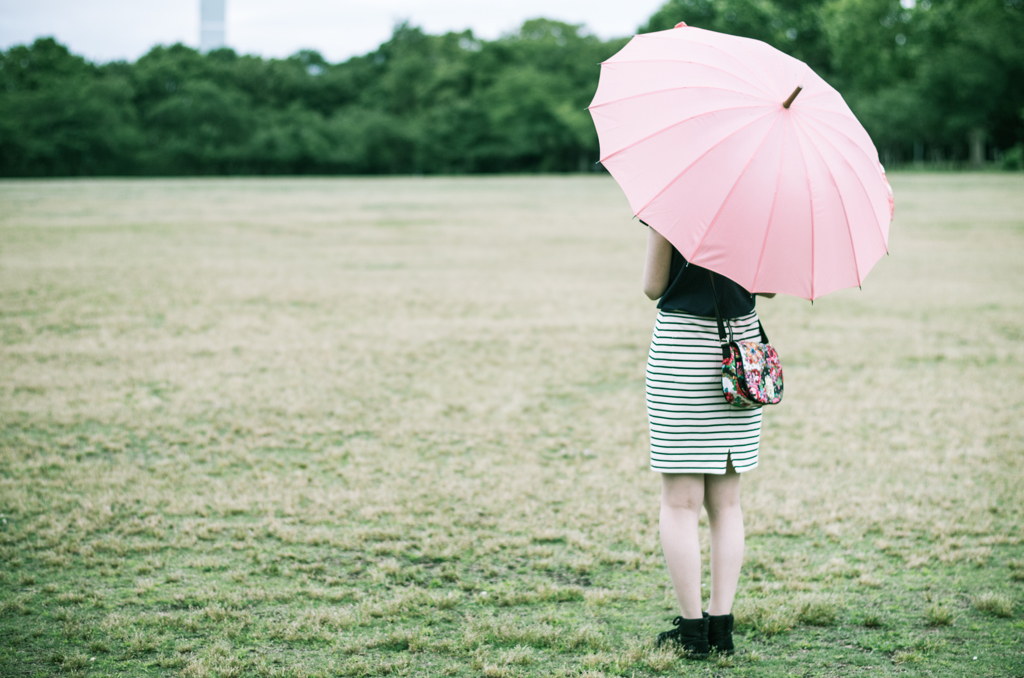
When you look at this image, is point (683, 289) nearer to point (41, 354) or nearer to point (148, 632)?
point (148, 632)

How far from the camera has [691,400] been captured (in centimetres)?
271

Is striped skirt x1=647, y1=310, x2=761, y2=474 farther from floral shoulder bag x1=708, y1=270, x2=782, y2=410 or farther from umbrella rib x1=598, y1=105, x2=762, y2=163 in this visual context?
umbrella rib x1=598, y1=105, x2=762, y2=163

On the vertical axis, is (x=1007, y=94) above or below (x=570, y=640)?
above

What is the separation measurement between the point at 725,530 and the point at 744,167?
128 cm

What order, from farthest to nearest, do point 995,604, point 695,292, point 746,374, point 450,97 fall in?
point 450,97 → point 995,604 → point 695,292 → point 746,374

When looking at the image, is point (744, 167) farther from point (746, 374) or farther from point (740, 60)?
point (746, 374)

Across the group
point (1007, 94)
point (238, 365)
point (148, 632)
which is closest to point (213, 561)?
point (148, 632)

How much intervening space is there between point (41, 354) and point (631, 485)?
5964 mm

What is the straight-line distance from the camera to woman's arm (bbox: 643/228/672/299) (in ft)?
8.73

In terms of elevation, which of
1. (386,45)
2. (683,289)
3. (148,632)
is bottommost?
(148,632)

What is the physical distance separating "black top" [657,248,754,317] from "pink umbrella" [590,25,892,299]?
0.21m

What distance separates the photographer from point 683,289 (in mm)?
2709

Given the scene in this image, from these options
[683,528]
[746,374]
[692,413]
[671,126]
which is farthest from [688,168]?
[683,528]

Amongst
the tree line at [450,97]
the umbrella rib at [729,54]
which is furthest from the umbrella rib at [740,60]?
the tree line at [450,97]
